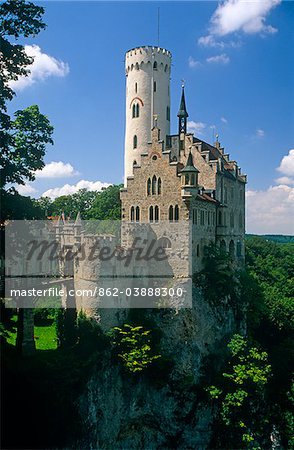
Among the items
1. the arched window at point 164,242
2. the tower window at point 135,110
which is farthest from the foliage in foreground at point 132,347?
the tower window at point 135,110

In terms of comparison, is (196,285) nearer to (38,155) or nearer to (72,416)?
(72,416)

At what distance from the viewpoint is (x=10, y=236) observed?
80.9 ft

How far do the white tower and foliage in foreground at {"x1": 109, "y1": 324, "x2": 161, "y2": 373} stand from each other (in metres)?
20.2

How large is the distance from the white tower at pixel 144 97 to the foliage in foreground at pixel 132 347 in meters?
20.2

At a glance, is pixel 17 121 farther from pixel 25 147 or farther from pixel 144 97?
pixel 144 97

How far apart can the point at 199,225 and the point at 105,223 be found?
48.5 feet

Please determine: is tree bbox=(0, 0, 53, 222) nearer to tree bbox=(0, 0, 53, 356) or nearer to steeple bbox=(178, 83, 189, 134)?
tree bbox=(0, 0, 53, 356)

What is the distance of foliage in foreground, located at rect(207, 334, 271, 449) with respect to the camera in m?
38.8

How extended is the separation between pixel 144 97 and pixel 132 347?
28702 mm

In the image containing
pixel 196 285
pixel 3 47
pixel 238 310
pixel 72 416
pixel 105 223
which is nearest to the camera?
pixel 3 47

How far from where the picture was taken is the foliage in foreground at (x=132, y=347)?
115 feet

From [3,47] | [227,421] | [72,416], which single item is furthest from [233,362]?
[3,47]

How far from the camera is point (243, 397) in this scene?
39.0 m

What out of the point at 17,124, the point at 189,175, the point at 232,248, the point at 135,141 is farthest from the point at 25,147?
the point at 232,248
